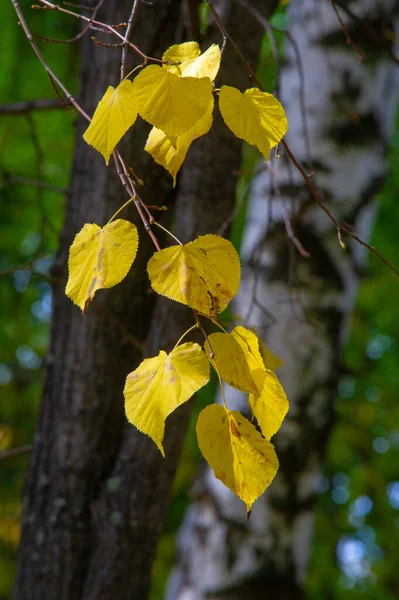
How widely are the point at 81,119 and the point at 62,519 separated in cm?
68

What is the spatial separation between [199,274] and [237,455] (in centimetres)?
14

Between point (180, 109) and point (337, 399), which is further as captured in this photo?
point (337, 399)

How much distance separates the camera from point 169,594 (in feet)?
5.02

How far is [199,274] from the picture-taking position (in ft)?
1.39

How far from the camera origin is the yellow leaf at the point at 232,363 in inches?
16.4

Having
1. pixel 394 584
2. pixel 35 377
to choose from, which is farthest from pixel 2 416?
pixel 394 584

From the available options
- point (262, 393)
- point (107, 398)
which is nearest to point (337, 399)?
point (107, 398)

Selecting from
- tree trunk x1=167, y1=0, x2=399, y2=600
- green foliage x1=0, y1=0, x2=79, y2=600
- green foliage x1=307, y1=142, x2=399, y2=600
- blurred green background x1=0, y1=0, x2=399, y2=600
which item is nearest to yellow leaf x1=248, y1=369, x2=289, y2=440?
green foliage x1=0, y1=0, x2=79, y2=600

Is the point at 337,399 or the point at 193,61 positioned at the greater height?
the point at 193,61

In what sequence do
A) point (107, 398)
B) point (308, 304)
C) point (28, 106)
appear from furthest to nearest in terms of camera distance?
point (308, 304) < point (28, 106) < point (107, 398)

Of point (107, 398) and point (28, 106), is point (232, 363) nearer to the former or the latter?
point (107, 398)

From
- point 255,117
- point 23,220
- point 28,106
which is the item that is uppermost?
point 255,117

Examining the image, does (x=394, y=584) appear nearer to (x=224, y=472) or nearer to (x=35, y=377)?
(x=35, y=377)

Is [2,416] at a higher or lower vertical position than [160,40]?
lower
